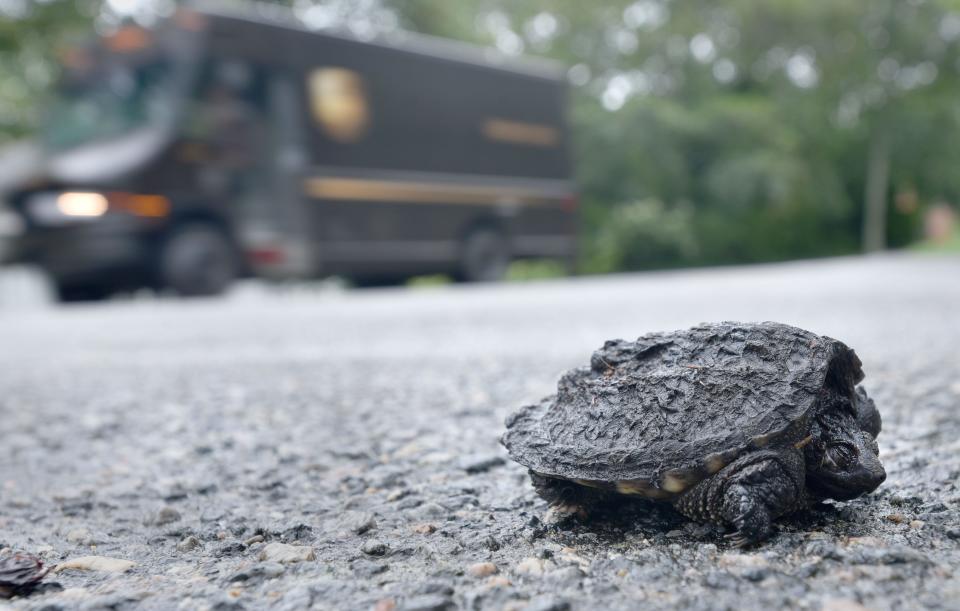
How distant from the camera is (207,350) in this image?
609 cm

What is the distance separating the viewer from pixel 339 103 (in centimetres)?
1257

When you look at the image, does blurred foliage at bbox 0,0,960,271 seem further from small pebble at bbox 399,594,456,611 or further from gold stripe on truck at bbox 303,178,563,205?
small pebble at bbox 399,594,456,611

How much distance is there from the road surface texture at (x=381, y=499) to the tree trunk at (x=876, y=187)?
2913cm

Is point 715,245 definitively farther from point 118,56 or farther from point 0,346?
point 0,346

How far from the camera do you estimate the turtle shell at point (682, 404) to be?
5.68ft

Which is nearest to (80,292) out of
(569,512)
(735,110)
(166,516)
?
(166,516)

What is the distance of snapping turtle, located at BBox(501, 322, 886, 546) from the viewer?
1720mm

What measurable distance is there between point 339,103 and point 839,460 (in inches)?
454

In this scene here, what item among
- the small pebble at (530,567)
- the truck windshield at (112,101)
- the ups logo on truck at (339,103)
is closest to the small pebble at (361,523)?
the small pebble at (530,567)

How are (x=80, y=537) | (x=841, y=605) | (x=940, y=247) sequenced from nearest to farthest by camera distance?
(x=841, y=605), (x=80, y=537), (x=940, y=247)

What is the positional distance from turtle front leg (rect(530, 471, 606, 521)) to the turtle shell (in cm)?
8

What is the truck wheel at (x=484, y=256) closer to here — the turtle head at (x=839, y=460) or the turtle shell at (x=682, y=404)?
the turtle shell at (x=682, y=404)

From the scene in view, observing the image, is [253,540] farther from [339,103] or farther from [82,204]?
[339,103]

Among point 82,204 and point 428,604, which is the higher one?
point 82,204
